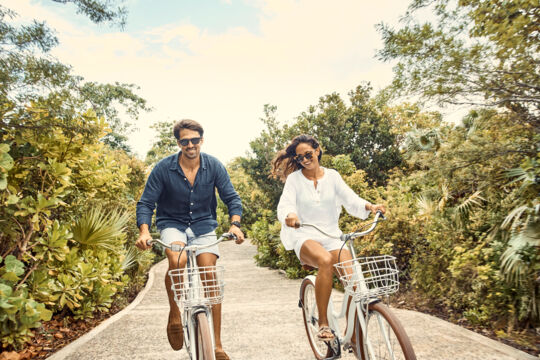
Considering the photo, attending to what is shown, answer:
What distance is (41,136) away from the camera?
3.77 m

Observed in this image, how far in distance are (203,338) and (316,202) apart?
159 centimetres

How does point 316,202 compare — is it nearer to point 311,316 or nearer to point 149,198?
point 311,316

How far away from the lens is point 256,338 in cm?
447

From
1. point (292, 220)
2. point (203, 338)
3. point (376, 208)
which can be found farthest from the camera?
point (376, 208)

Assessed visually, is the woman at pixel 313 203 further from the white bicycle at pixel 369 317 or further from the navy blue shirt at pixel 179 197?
the navy blue shirt at pixel 179 197

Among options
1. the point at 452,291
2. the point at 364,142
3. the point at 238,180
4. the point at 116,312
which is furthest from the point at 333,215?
the point at 238,180

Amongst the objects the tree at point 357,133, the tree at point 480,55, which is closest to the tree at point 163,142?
the tree at point 357,133

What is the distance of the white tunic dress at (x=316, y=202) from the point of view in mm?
3529

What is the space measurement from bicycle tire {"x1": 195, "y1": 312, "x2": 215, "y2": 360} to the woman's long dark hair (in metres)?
1.78

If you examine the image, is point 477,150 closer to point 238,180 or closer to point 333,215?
point 333,215

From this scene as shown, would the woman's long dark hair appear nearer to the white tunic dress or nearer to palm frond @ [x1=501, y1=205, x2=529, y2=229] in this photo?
the white tunic dress

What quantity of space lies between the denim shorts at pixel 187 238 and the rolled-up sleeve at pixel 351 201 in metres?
1.23

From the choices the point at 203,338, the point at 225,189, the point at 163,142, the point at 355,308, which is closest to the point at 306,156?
the point at 225,189

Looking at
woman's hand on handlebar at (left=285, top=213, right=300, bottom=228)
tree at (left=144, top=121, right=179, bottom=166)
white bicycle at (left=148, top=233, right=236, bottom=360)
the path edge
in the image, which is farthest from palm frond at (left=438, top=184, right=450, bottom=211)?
tree at (left=144, top=121, right=179, bottom=166)
